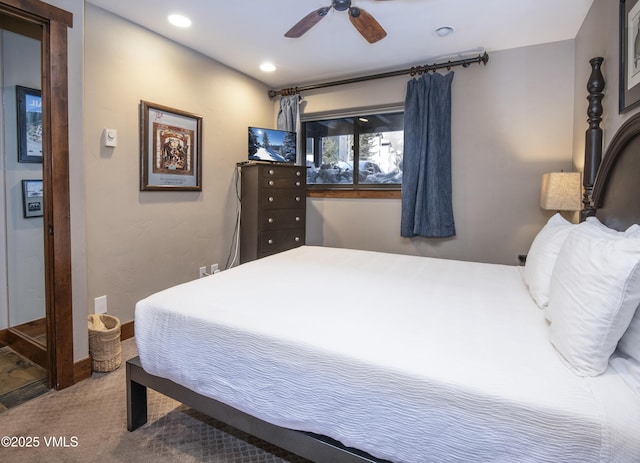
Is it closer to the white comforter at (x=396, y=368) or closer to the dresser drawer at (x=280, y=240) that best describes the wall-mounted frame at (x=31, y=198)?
the white comforter at (x=396, y=368)

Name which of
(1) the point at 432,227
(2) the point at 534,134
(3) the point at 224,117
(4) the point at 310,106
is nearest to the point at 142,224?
(3) the point at 224,117

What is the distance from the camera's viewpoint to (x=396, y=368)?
3.35ft

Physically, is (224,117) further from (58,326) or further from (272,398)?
(272,398)

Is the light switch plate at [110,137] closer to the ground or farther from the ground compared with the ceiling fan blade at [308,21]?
closer to the ground

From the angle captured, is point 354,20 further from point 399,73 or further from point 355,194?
point 355,194

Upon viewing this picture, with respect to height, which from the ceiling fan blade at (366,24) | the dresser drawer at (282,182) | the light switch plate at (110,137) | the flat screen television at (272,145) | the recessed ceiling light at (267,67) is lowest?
the dresser drawer at (282,182)

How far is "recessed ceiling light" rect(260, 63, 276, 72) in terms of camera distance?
135 inches

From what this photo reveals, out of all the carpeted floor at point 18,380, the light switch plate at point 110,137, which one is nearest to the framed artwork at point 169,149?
the light switch plate at point 110,137

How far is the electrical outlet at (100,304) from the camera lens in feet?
8.15

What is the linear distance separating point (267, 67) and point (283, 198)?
1.35m

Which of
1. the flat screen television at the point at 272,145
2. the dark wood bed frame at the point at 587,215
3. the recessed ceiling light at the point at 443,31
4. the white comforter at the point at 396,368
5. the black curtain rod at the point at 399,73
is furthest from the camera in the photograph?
the flat screen television at the point at 272,145

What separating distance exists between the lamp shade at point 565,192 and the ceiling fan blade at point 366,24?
1.59 metres

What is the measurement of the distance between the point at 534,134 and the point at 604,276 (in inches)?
97.4

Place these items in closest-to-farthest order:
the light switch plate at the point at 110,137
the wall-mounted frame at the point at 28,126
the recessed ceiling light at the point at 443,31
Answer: the wall-mounted frame at the point at 28,126 → the light switch plate at the point at 110,137 → the recessed ceiling light at the point at 443,31
